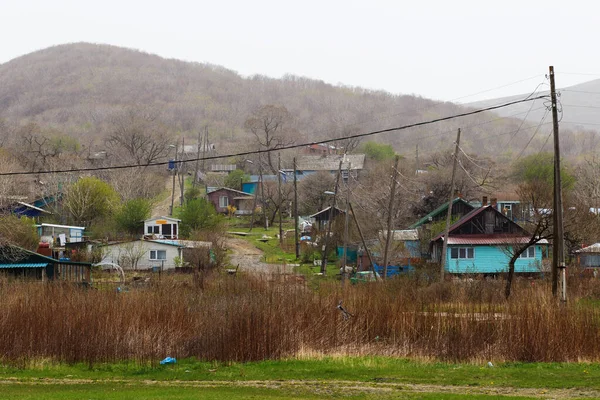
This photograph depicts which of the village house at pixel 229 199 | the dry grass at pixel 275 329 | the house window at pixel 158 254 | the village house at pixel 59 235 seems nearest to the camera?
the dry grass at pixel 275 329

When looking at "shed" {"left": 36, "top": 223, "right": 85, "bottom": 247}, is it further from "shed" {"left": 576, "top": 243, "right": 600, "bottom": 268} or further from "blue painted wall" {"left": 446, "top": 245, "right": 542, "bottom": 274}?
"shed" {"left": 576, "top": 243, "right": 600, "bottom": 268}

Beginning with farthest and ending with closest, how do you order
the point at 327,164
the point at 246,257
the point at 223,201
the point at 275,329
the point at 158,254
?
the point at 327,164 → the point at 223,201 → the point at 246,257 → the point at 158,254 → the point at 275,329

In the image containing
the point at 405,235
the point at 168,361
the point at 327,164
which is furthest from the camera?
the point at 327,164

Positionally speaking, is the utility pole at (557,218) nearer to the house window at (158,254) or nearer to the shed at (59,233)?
the house window at (158,254)

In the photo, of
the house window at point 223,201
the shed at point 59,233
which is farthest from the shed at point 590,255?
the house window at point 223,201

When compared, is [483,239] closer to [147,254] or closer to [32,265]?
[147,254]

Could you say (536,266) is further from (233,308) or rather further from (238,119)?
(238,119)

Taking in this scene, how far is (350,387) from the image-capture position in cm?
1909

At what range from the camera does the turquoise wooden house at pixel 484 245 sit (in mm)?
50312

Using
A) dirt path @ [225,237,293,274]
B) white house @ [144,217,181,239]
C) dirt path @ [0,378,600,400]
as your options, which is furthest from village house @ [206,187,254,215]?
dirt path @ [0,378,600,400]

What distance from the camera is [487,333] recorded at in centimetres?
2355

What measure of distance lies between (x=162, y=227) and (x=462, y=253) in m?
22.5

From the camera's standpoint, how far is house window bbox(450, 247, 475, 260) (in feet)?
168

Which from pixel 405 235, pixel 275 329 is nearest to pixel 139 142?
pixel 405 235
